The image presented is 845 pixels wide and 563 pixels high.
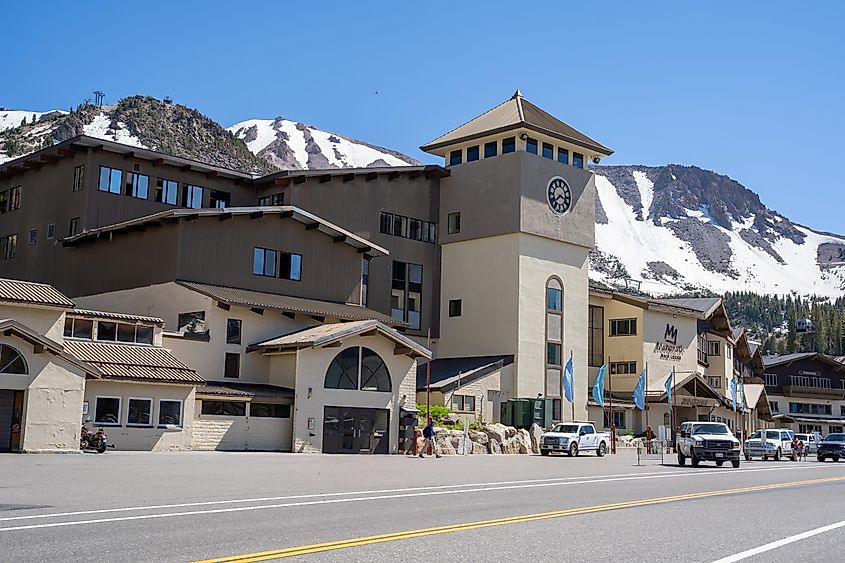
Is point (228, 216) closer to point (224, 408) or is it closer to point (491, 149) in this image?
point (224, 408)

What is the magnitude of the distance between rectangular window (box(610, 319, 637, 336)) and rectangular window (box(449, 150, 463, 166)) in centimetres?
1838

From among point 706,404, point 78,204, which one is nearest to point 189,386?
point 78,204

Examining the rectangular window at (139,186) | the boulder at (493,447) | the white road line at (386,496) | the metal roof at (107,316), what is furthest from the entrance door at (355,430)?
the rectangular window at (139,186)

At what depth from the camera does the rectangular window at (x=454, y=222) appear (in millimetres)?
65562

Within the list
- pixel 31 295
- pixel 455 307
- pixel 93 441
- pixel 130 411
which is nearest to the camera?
pixel 93 441

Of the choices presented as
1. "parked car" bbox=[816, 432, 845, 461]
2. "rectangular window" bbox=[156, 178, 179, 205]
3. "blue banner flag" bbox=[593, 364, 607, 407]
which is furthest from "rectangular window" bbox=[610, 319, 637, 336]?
"rectangular window" bbox=[156, 178, 179, 205]

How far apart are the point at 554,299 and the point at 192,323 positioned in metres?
26.9

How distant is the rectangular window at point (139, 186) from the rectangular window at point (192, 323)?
1224 centimetres

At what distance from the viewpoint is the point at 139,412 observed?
129ft

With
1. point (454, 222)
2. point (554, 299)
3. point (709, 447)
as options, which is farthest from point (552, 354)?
point (709, 447)

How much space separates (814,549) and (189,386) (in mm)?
31283

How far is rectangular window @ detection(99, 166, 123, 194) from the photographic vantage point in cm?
5419

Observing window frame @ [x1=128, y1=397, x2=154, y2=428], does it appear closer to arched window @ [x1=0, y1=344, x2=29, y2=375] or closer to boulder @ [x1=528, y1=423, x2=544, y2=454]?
arched window @ [x1=0, y1=344, x2=29, y2=375]

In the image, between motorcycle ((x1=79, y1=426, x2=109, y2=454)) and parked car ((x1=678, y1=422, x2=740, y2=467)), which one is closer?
motorcycle ((x1=79, y1=426, x2=109, y2=454))
